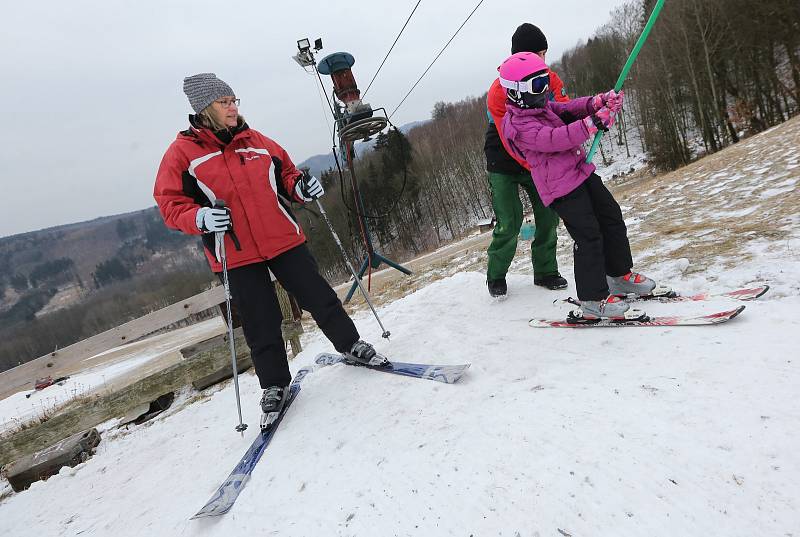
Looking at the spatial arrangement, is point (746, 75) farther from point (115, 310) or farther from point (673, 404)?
point (115, 310)

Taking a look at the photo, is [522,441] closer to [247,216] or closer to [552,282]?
[247,216]

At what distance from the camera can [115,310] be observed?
80188 mm

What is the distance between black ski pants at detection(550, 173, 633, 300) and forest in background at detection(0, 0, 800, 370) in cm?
213

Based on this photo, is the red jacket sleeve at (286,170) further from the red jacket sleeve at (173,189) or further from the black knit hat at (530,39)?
the black knit hat at (530,39)

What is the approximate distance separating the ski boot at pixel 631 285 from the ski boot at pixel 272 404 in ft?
8.93

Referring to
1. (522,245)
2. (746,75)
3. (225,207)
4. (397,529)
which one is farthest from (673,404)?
(746,75)

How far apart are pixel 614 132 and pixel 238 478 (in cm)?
5191

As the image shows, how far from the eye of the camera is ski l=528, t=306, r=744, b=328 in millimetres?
2402

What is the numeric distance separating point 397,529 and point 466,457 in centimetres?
44

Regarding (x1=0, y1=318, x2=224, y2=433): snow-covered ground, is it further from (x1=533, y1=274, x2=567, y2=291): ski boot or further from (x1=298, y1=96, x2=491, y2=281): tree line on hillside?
(x1=298, y1=96, x2=491, y2=281): tree line on hillside

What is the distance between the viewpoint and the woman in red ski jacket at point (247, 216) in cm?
288

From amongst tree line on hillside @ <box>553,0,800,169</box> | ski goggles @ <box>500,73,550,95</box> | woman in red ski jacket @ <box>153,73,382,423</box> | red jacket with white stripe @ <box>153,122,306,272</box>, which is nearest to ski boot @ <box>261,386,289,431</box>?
woman in red ski jacket @ <box>153,73,382,423</box>

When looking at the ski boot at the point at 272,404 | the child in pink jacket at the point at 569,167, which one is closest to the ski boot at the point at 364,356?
the ski boot at the point at 272,404

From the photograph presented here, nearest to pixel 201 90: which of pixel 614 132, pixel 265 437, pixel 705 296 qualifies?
pixel 265 437
